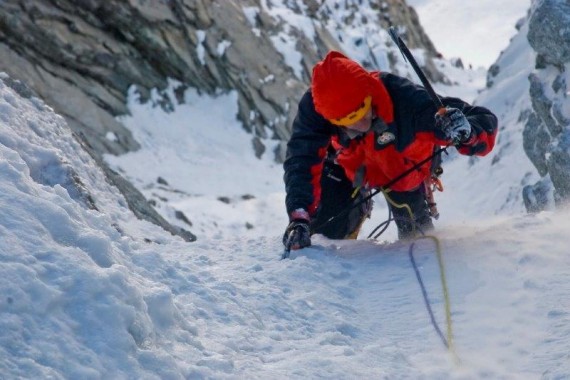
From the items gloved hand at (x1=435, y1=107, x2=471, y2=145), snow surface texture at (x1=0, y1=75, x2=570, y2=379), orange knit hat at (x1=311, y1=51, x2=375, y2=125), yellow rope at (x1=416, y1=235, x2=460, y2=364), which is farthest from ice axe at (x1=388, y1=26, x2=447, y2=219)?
yellow rope at (x1=416, y1=235, x2=460, y2=364)

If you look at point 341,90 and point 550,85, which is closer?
point 341,90

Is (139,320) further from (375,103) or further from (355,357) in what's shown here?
(375,103)

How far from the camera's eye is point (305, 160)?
A: 5.94m

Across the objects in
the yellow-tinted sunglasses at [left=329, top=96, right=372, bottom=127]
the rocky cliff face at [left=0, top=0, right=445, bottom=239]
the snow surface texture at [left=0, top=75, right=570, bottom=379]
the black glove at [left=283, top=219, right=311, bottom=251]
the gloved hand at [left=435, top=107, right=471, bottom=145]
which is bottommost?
the snow surface texture at [left=0, top=75, right=570, bottom=379]

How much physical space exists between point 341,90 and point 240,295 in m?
1.74

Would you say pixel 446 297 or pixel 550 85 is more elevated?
pixel 550 85

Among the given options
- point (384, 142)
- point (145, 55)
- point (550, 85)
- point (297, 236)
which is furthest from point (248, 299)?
point (145, 55)

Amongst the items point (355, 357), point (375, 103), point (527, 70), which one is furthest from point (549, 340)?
point (527, 70)

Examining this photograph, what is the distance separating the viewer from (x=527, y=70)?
A: 46.5 ft

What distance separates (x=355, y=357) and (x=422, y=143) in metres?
2.56

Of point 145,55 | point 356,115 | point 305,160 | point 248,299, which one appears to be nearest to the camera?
point 248,299

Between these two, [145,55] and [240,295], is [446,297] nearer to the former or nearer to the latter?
[240,295]

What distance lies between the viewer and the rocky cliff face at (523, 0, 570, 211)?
8.00 metres

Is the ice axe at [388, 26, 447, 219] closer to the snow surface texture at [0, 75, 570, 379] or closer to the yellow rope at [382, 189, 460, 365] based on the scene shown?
the yellow rope at [382, 189, 460, 365]
